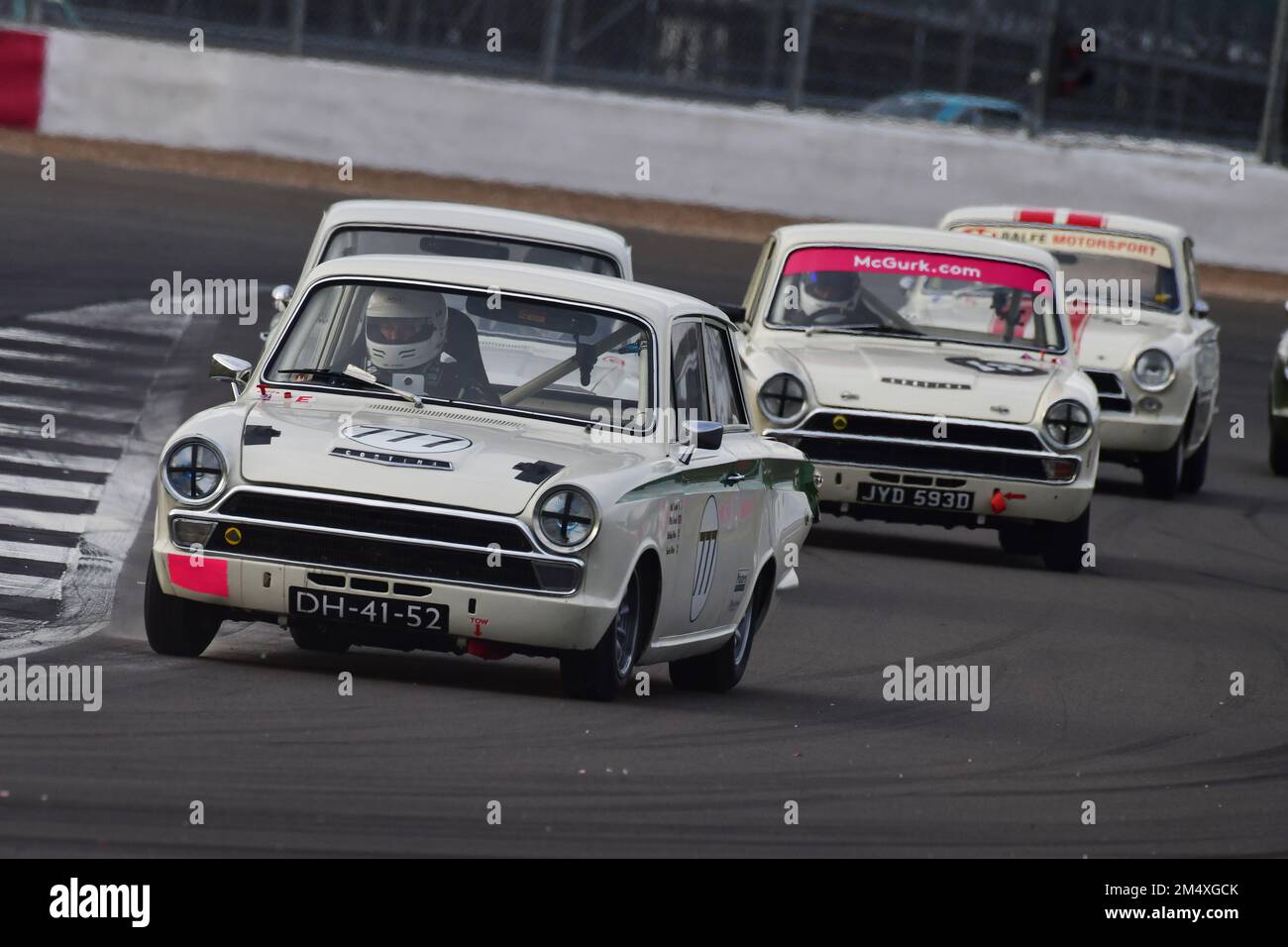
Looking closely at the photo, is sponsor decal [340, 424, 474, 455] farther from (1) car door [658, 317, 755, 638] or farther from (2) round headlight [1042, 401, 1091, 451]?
(2) round headlight [1042, 401, 1091, 451]

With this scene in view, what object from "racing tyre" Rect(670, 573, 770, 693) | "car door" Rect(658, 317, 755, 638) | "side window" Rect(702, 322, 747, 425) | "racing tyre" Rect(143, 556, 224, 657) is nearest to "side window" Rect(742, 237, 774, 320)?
"side window" Rect(702, 322, 747, 425)

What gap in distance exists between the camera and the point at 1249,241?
26188mm

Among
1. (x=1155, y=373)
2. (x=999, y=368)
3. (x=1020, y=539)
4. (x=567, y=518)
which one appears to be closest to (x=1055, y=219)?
(x=1155, y=373)

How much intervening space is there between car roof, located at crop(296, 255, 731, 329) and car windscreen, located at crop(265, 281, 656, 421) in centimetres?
4

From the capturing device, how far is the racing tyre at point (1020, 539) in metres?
13.7

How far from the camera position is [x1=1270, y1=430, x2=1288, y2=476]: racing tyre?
18828 mm

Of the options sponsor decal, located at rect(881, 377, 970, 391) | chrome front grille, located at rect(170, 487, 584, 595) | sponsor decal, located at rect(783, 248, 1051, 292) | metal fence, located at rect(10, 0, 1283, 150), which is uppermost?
metal fence, located at rect(10, 0, 1283, 150)

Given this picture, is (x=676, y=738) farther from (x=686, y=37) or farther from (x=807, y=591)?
(x=686, y=37)

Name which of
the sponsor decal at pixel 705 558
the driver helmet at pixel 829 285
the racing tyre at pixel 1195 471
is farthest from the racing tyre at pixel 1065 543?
the sponsor decal at pixel 705 558

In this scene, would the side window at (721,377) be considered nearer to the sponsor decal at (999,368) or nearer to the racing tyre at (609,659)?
→ the racing tyre at (609,659)

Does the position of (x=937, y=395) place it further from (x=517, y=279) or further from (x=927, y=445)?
(x=517, y=279)

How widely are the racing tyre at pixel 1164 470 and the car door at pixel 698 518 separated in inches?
312

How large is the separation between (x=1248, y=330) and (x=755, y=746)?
18021 mm
